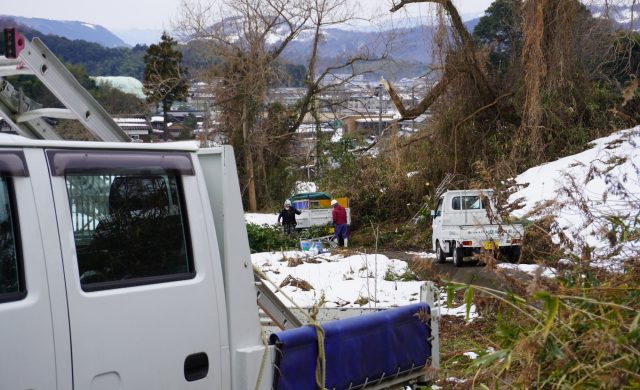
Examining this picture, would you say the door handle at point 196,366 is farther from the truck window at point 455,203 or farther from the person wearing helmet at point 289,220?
the person wearing helmet at point 289,220

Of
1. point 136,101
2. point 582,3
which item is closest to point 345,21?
point 136,101

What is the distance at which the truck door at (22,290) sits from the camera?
361cm

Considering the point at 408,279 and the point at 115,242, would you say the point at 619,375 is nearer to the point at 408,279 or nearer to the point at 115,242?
the point at 115,242

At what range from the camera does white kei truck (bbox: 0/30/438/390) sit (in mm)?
3770

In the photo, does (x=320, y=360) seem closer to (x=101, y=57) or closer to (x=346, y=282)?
(x=346, y=282)

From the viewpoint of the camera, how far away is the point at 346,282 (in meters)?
15.0

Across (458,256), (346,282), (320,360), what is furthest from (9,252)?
(458,256)

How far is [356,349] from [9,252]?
244 cm

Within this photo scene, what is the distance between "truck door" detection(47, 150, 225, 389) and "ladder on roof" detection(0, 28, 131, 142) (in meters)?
1.07

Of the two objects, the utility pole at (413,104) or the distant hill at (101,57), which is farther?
the distant hill at (101,57)

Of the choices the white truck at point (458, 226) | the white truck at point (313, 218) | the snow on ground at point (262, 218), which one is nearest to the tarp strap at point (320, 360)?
A: the white truck at point (458, 226)

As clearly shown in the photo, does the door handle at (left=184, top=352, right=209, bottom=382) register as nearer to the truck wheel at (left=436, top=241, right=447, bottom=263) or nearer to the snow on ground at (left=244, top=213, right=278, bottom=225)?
the truck wheel at (left=436, top=241, right=447, bottom=263)

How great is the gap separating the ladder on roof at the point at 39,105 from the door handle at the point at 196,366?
1.70 m

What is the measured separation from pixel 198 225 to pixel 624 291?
2.15 metres
